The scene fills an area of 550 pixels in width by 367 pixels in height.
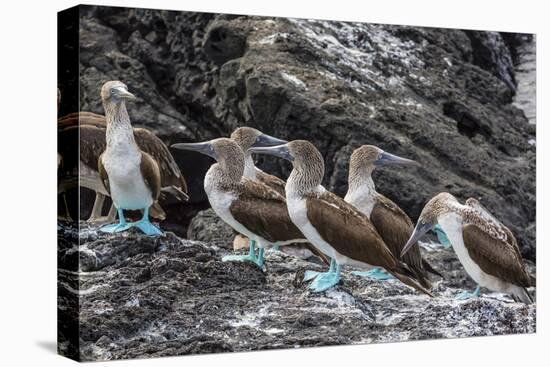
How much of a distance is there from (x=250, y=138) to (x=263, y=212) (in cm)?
55

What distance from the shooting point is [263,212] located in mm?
7793

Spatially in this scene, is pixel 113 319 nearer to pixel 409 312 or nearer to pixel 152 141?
pixel 152 141

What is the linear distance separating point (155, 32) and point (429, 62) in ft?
7.45

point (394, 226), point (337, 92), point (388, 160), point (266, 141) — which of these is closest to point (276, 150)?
point (266, 141)

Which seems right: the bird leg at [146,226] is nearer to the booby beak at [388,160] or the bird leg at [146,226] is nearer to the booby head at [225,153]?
the booby head at [225,153]

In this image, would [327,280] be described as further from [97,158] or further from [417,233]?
[97,158]

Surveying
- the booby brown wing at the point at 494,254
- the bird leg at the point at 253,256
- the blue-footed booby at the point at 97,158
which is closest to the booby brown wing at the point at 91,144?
the blue-footed booby at the point at 97,158

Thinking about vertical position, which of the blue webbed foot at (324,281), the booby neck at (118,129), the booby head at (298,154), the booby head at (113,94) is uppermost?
the booby head at (113,94)

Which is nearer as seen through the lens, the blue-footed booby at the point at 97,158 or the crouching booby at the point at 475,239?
the blue-footed booby at the point at 97,158

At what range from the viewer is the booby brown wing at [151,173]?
7.47m

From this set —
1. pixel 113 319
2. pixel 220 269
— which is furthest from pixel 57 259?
pixel 220 269

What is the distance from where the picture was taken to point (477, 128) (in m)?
8.86

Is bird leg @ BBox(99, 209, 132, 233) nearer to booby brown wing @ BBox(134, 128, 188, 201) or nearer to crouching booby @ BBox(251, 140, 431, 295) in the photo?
booby brown wing @ BBox(134, 128, 188, 201)

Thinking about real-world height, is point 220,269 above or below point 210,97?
below
